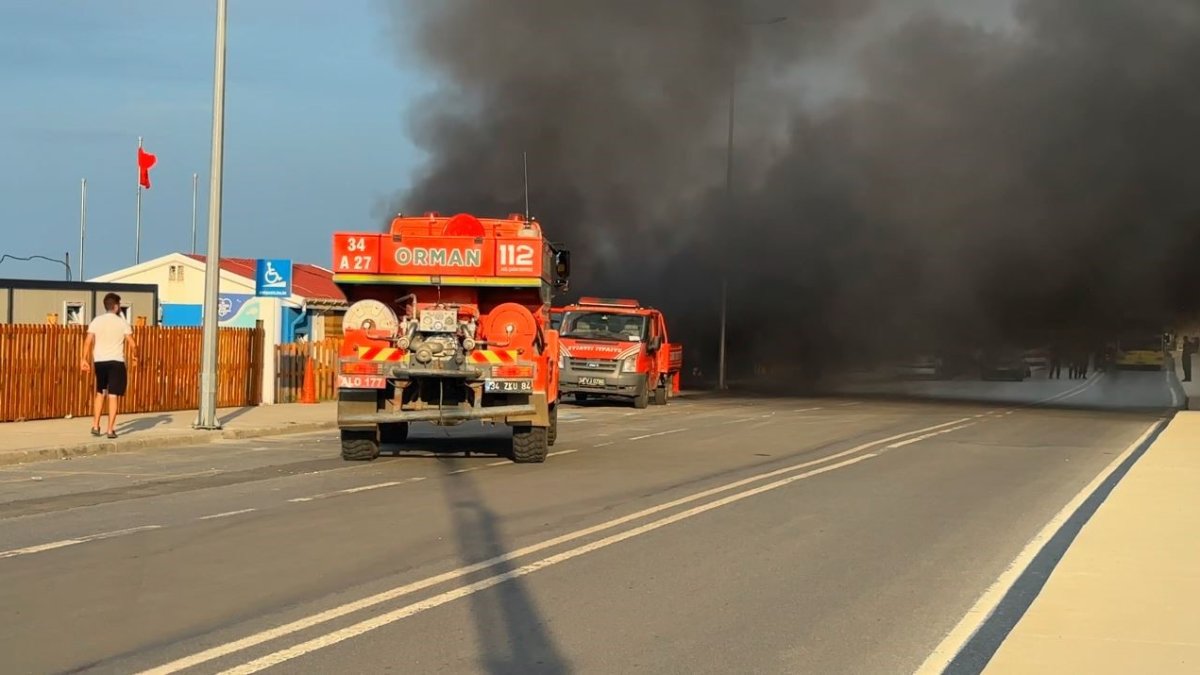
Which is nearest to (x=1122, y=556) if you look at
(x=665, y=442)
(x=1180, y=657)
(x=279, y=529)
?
(x=1180, y=657)

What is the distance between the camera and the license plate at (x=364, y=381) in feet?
45.2

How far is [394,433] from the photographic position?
17.0m

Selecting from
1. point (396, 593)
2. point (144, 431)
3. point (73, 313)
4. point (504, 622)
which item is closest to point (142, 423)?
point (144, 431)

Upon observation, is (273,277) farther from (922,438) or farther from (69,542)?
(69,542)

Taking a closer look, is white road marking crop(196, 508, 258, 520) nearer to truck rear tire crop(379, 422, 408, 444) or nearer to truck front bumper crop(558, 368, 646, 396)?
truck rear tire crop(379, 422, 408, 444)

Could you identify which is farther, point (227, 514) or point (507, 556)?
point (227, 514)

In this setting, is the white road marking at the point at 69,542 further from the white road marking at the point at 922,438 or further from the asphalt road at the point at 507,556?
the white road marking at the point at 922,438

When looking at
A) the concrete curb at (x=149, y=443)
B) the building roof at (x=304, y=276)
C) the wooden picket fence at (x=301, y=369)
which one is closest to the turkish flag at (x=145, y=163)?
the building roof at (x=304, y=276)

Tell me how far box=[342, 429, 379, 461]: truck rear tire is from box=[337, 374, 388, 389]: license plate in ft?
2.31

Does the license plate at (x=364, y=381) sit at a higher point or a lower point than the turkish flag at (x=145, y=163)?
lower

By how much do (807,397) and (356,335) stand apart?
21.6 meters

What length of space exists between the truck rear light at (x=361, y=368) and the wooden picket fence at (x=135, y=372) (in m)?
6.89

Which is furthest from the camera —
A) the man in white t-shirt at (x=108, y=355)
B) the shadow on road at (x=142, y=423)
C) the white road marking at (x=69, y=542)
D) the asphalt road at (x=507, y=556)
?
the shadow on road at (x=142, y=423)

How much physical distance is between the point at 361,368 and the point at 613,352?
1345 centimetres
